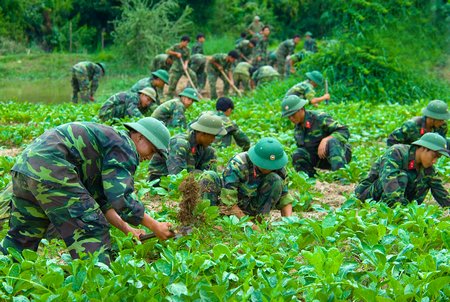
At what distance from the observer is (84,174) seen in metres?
4.82

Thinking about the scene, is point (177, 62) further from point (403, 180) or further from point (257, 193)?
point (257, 193)

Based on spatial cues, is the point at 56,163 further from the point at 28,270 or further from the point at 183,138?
the point at 183,138

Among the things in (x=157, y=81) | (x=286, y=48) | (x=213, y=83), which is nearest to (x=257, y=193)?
(x=157, y=81)

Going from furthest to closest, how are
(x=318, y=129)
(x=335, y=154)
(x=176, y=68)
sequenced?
(x=176, y=68) < (x=318, y=129) < (x=335, y=154)

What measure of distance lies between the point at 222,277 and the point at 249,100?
1170 centimetres

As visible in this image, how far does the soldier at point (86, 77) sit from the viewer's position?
16.4m

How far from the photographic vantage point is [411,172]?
6.86 m

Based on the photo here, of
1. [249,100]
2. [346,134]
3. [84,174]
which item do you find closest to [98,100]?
[249,100]

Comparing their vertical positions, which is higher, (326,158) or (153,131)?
(153,131)

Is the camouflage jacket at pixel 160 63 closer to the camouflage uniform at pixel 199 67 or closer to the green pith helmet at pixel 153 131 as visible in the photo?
the camouflage uniform at pixel 199 67

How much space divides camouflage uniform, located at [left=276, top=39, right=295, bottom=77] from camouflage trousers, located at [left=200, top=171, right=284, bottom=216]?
15627 millimetres

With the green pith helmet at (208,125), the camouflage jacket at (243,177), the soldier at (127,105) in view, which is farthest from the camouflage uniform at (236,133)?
the camouflage jacket at (243,177)

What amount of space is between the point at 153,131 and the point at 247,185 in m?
1.59

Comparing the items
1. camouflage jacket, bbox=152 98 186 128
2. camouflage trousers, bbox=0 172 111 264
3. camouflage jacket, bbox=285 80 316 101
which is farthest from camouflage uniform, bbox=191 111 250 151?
camouflage trousers, bbox=0 172 111 264
